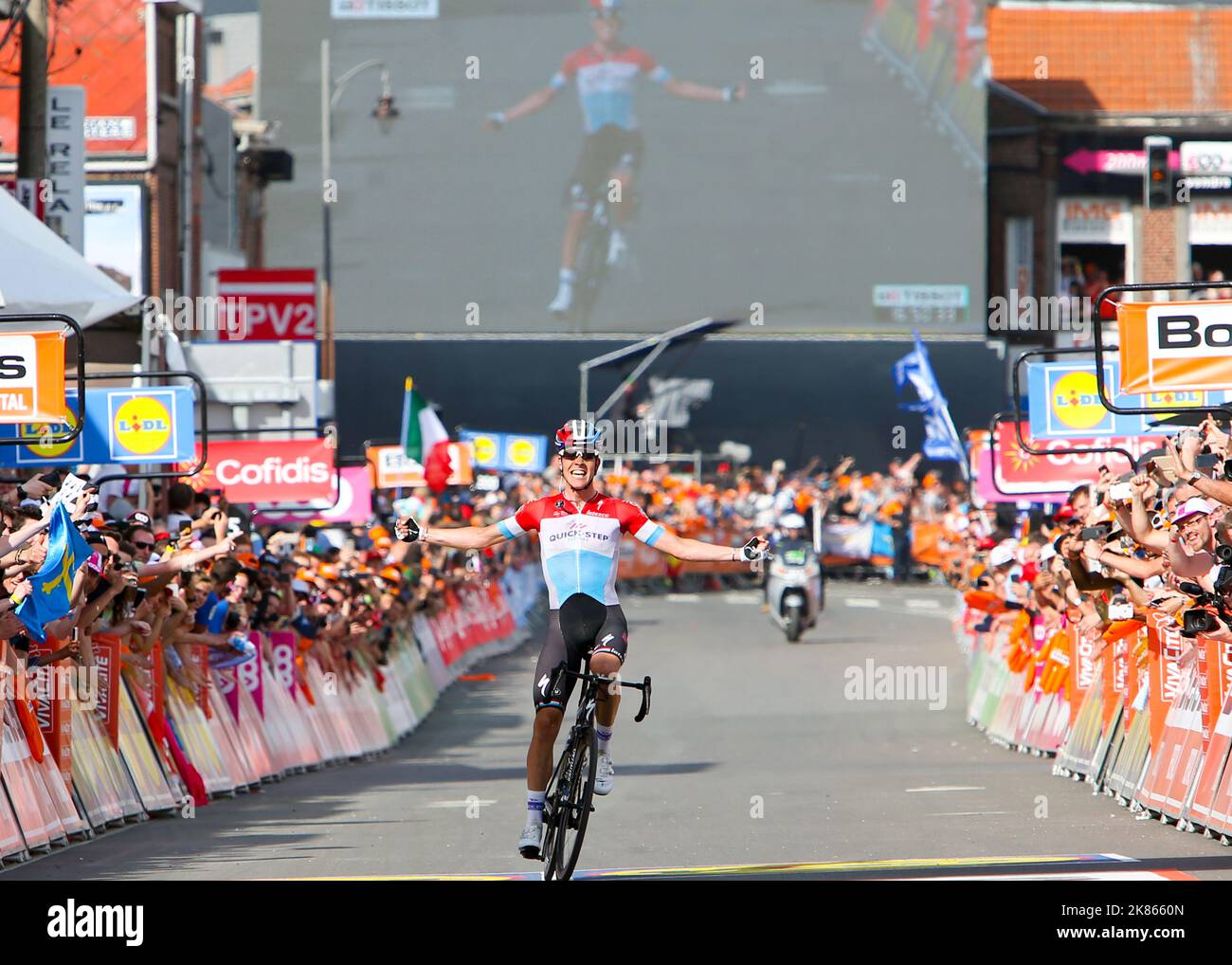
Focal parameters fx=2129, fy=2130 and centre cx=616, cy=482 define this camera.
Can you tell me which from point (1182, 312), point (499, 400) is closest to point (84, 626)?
point (1182, 312)

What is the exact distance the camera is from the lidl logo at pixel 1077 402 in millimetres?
18094

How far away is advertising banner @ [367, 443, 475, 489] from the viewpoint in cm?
2983

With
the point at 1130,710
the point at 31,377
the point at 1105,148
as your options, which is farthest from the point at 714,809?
the point at 1105,148

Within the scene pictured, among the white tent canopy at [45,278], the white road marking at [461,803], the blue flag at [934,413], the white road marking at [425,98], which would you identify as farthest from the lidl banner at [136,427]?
the white road marking at [425,98]

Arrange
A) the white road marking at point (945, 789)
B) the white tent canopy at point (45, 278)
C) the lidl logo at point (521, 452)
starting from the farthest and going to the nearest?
the lidl logo at point (521, 452)
the white road marking at point (945, 789)
the white tent canopy at point (45, 278)

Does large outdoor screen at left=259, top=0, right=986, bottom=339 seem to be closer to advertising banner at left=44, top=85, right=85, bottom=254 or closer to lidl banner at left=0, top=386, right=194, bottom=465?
advertising banner at left=44, top=85, right=85, bottom=254

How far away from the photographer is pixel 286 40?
6088cm

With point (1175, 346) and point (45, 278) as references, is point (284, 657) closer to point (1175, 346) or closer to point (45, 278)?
point (45, 278)

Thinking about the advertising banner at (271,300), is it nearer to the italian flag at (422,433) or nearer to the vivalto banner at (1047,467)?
the italian flag at (422,433)

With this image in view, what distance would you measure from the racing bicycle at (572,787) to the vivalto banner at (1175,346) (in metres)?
4.09

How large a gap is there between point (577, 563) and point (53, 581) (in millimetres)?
3128

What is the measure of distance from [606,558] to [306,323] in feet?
53.7

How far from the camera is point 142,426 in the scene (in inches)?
630

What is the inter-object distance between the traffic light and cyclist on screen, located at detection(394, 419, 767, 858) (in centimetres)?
1418
